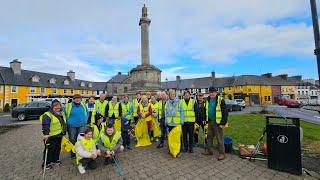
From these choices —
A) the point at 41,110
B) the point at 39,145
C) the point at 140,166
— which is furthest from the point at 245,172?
the point at 41,110

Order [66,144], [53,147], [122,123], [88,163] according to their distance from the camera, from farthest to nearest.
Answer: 1. [122,123]
2. [66,144]
3. [53,147]
4. [88,163]

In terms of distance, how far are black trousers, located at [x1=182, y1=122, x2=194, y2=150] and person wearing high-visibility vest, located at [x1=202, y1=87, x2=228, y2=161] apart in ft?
1.72

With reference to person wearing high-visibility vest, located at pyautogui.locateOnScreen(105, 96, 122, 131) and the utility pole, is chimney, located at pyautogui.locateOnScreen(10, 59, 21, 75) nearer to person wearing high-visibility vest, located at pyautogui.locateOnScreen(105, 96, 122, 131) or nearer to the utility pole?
person wearing high-visibility vest, located at pyautogui.locateOnScreen(105, 96, 122, 131)

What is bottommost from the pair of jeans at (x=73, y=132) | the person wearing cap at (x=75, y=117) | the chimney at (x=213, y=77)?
the pair of jeans at (x=73, y=132)

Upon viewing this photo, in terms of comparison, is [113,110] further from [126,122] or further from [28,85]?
[28,85]

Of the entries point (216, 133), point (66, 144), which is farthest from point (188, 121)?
point (66, 144)

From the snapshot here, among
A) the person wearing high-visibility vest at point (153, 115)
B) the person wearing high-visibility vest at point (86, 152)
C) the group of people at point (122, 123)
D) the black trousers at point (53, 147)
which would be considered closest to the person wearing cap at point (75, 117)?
the group of people at point (122, 123)

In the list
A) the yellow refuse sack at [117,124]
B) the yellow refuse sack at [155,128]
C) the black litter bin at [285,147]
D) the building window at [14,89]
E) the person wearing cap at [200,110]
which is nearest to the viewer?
the black litter bin at [285,147]

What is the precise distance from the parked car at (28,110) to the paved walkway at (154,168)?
14663 millimetres

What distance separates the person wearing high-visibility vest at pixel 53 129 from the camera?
5.75 m

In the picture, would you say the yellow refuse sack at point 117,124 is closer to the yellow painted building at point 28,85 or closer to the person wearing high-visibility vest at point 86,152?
the person wearing high-visibility vest at point 86,152

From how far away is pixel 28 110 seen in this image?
66.3ft

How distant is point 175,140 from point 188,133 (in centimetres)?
67

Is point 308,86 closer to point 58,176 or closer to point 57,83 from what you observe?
point 57,83
